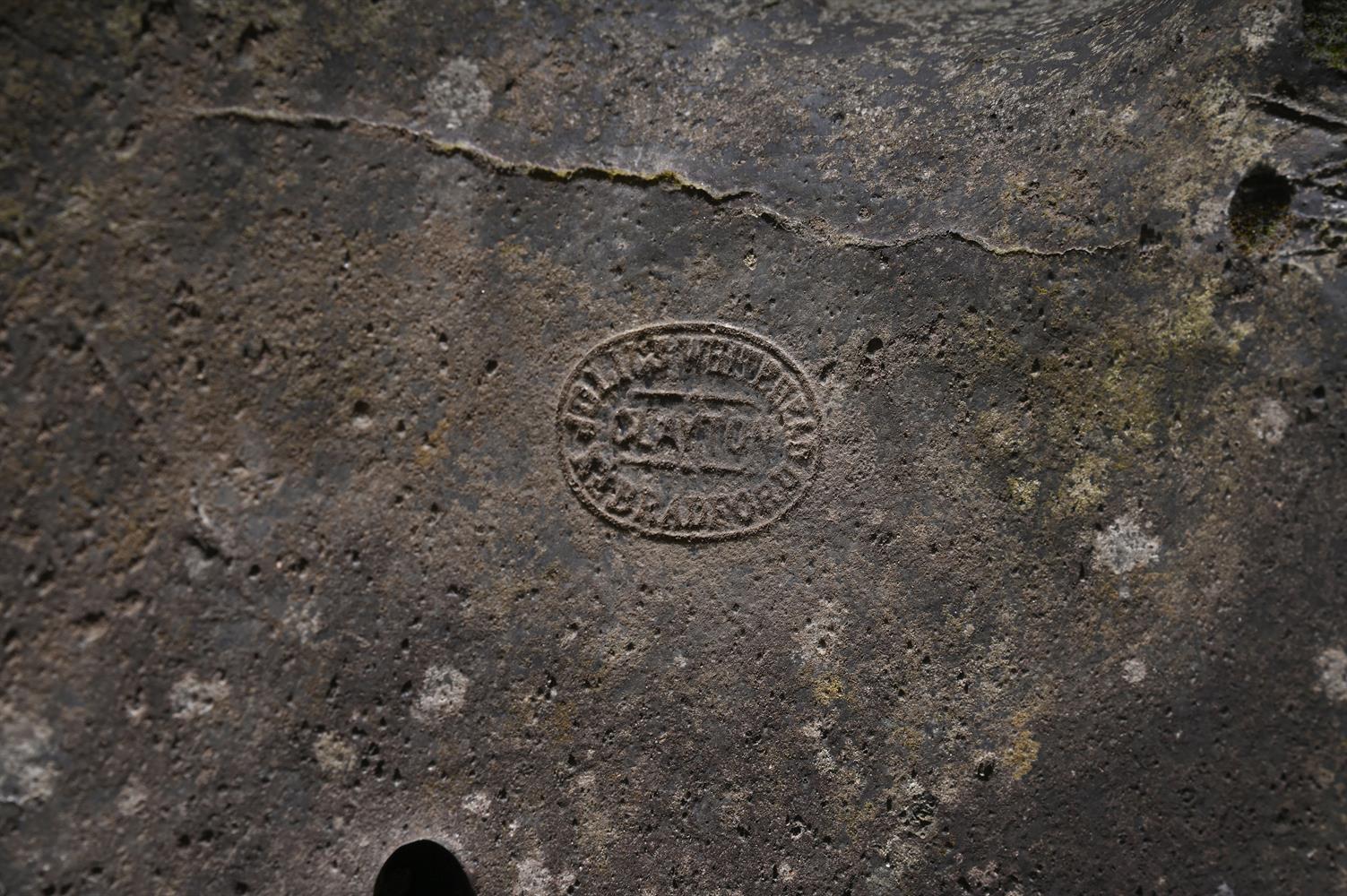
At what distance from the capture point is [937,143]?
2.40 m

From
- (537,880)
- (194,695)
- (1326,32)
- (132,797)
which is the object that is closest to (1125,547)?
(1326,32)

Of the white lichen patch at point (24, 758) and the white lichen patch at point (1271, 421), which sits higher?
the white lichen patch at point (1271, 421)

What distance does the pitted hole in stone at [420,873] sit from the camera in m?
2.45

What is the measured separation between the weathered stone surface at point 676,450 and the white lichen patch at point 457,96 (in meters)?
0.01

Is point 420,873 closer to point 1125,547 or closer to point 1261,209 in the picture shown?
point 1125,547

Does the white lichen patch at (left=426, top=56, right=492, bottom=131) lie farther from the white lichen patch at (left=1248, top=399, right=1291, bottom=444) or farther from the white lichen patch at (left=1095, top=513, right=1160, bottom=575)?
the white lichen patch at (left=1248, top=399, right=1291, bottom=444)

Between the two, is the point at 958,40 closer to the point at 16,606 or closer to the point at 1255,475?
the point at 1255,475

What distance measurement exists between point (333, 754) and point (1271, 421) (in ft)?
8.64

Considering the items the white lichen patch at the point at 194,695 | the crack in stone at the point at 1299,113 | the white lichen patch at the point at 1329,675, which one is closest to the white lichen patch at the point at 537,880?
the white lichen patch at the point at 194,695

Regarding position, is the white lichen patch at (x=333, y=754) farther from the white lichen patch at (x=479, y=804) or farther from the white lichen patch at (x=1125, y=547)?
the white lichen patch at (x=1125, y=547)

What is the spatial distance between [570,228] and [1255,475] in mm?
1972

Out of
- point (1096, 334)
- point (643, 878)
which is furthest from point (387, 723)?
point (1096, 334)

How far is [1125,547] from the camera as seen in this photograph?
98.9 inches

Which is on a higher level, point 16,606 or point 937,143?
point 937,143
